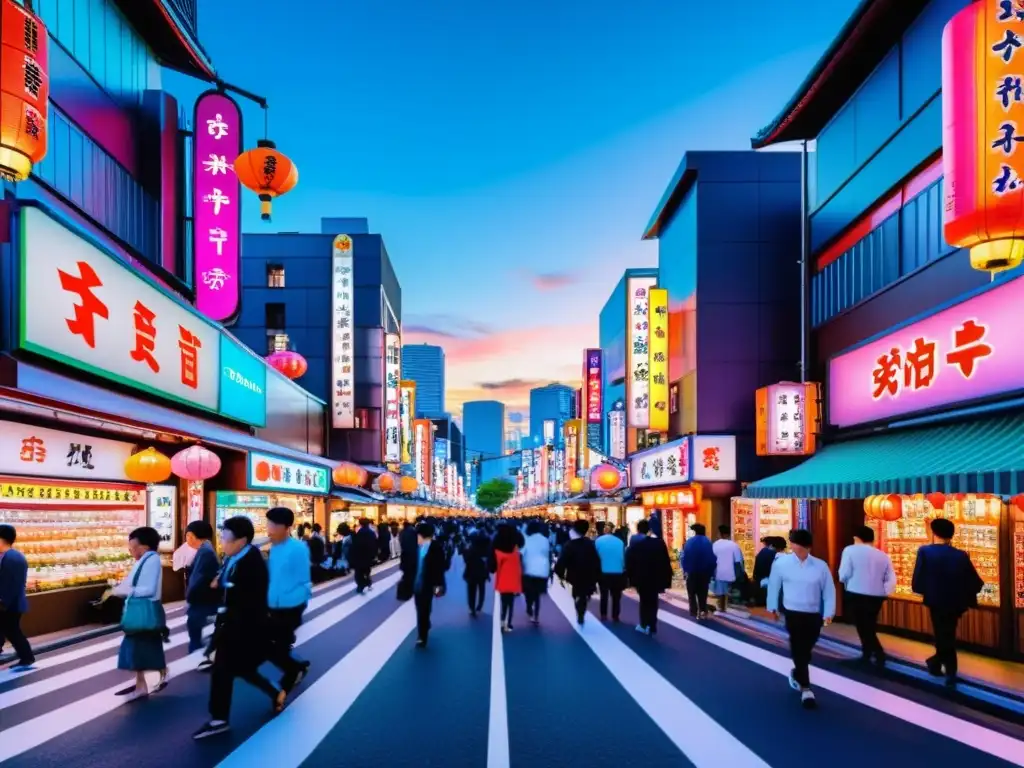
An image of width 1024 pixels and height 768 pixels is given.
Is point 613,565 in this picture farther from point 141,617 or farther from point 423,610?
point 141,617

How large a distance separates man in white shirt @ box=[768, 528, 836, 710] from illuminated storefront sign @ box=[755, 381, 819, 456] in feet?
29.8

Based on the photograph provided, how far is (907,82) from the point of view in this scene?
12.8m

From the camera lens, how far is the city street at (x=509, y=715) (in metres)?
5.85

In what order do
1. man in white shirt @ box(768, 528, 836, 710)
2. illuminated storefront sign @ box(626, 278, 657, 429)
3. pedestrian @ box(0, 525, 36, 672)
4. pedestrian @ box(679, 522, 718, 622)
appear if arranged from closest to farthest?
man in white shirt @ box(768, 528, 836, 710)
pedestrian @ box(0, 525, 36, 672)
pedestrian @ box(679, 522, 718, 622)
illuminated storefront sign @ box(626, 278, 657, 429)

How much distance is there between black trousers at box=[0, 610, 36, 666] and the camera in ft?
29.9

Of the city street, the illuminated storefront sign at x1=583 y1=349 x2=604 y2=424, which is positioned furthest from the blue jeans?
the illuminated storefront sign at x1=583 y1=349 x2=604 y2=424

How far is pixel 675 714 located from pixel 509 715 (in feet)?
4.91

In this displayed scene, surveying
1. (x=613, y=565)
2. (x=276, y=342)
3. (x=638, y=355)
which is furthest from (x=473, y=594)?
(x=276, y=342)

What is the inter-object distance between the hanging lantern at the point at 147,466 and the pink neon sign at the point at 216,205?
194 inches

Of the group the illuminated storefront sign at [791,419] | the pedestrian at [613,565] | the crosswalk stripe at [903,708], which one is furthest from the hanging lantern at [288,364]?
the crosswalk stripe at [903,708]

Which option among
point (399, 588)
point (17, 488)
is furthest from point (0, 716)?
point (399, 588)

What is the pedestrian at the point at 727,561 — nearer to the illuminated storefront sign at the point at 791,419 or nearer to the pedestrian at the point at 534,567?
the illuminated storefront sign at the point at 791,419

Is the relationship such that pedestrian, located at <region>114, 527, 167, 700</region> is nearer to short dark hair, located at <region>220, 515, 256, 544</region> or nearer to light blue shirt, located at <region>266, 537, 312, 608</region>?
light blue shirt, located at <region>266, 537, 312, 608</region>

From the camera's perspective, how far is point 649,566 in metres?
12.1
